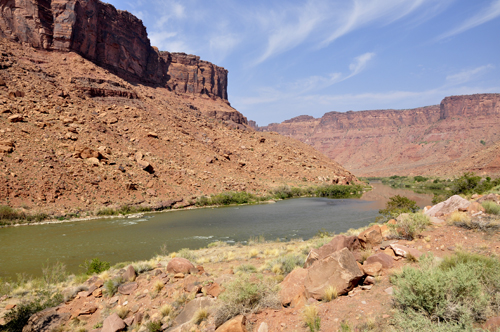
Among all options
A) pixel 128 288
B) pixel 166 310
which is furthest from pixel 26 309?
pixel 166 310

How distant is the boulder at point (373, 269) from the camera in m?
5.48

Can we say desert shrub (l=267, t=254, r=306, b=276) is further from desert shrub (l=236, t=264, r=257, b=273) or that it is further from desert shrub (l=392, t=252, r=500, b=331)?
desert shrub (l=392, t=252, r=500, b=331)

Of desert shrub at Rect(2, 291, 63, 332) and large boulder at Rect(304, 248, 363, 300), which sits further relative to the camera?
desert shrub at Rect(2, 291, 63, 332)

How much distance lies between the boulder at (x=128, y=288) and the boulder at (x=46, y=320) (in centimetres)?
133

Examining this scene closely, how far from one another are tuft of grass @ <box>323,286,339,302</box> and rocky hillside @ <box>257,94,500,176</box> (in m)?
89.4

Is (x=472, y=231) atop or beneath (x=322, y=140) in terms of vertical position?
beneath

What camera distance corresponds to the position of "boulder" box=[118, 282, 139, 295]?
7.73 metres

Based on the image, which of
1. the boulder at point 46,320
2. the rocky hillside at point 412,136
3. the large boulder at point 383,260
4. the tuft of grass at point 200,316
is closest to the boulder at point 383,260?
the large boulder at point 383,260

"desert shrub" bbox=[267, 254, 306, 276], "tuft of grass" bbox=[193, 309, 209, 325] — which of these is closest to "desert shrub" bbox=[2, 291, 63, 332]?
Result: "tuft of grass" bbox=[193, 309, 209, 325]

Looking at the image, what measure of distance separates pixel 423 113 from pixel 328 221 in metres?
189

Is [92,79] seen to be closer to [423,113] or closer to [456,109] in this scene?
[456,109]

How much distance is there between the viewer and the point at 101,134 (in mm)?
36625

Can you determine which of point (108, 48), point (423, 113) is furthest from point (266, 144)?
point (423, 113)

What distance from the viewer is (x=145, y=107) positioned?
5059 centimetres
